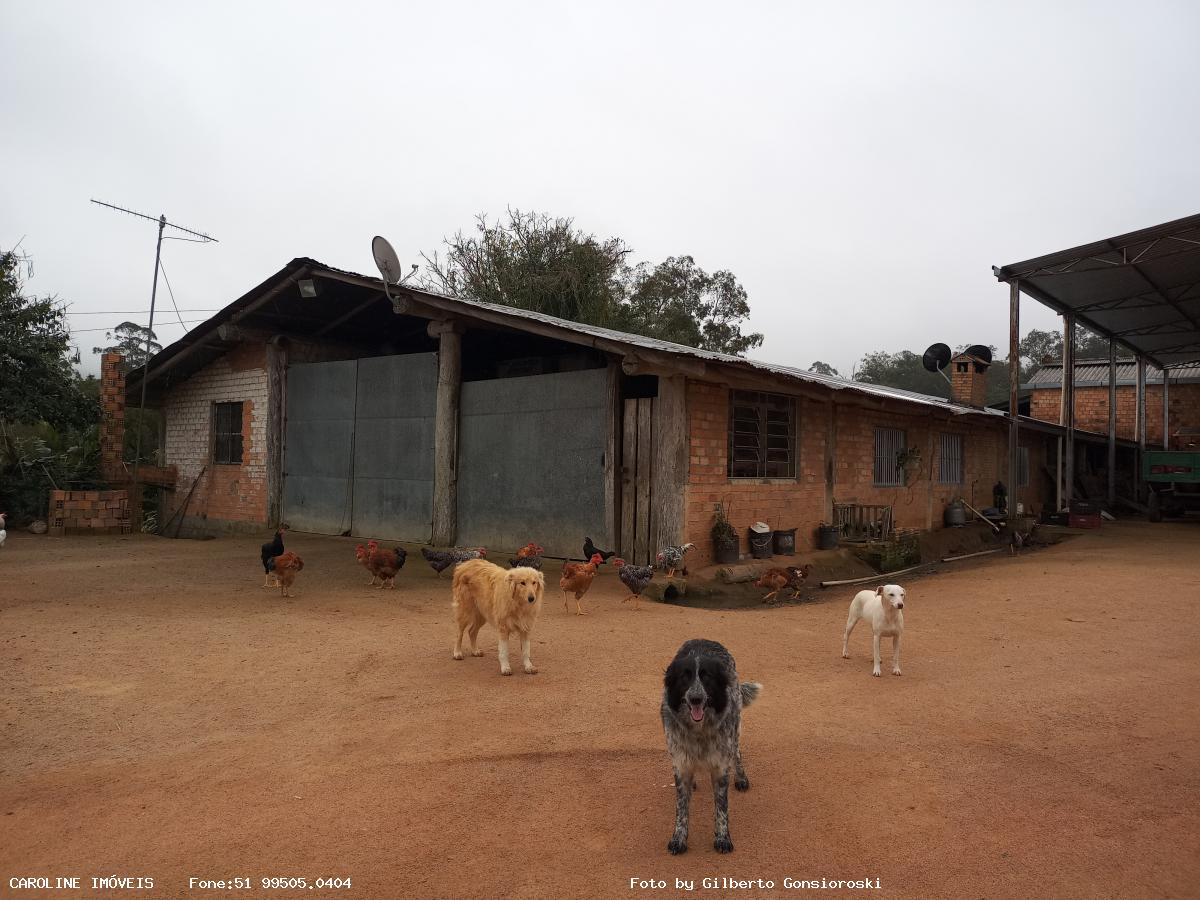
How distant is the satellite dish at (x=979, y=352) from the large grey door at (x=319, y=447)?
50.8ft

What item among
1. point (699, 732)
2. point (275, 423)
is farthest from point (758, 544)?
point (275, 423)

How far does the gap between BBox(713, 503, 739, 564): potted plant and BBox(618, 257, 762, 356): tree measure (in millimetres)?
18522

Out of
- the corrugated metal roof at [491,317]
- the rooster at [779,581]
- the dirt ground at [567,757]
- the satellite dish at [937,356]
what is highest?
the satellite dish at [937,356]

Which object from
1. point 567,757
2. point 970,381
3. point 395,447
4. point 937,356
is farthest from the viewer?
Answer: point 937,356

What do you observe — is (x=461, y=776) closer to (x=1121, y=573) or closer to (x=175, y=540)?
(x=1121, y=573)

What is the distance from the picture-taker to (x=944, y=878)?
108 inches

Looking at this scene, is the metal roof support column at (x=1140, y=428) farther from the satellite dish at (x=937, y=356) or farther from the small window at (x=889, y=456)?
the small window at (x=889, y=456)

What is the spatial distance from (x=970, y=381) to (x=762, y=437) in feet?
36.1

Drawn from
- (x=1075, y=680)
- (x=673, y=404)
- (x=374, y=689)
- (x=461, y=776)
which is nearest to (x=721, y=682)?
(x=461, y=776)

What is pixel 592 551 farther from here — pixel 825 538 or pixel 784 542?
pixel 825 538

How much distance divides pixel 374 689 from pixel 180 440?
46.2 feet

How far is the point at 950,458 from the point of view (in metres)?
16.9

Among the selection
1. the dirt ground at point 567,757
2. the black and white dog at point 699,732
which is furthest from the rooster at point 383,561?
the black and white dog at point 699,732

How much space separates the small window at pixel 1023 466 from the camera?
2069cm
